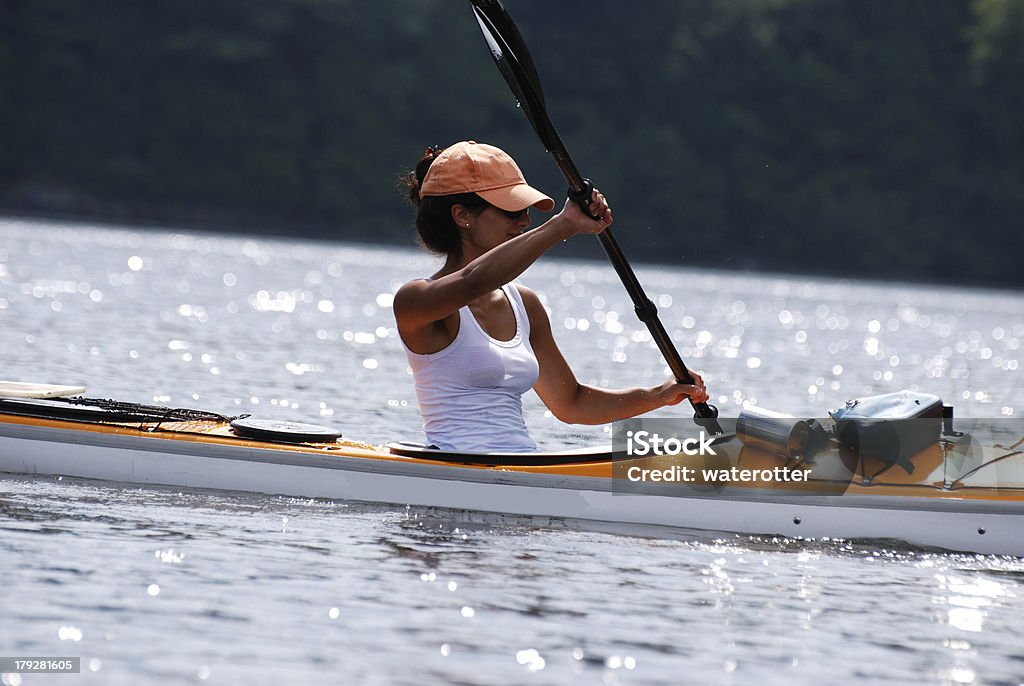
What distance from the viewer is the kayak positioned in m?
7.02

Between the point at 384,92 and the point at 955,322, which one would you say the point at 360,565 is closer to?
the point at 955,322

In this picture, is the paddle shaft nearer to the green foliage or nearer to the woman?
the woman

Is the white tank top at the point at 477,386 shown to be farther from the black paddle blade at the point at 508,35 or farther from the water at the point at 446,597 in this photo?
the black paddle blade at the point at 508,35

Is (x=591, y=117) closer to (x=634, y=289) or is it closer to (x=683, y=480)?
(x=634, y=289)

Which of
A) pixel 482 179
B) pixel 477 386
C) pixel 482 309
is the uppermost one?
pixel 482 179

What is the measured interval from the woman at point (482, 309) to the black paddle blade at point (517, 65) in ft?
2.14

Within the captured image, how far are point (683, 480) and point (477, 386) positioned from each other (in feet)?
3.87

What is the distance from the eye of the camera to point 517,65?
7.15 m

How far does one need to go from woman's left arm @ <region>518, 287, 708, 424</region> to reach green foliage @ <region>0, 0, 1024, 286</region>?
5528cm

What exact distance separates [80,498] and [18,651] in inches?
92.9

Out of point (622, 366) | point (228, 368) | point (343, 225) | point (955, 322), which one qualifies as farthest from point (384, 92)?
point (228, 368)

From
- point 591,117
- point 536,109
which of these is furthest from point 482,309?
point 591,117

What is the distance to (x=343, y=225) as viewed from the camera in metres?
64.1

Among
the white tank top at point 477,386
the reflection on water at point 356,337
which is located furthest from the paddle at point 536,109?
the reflection on water at point 356,337
